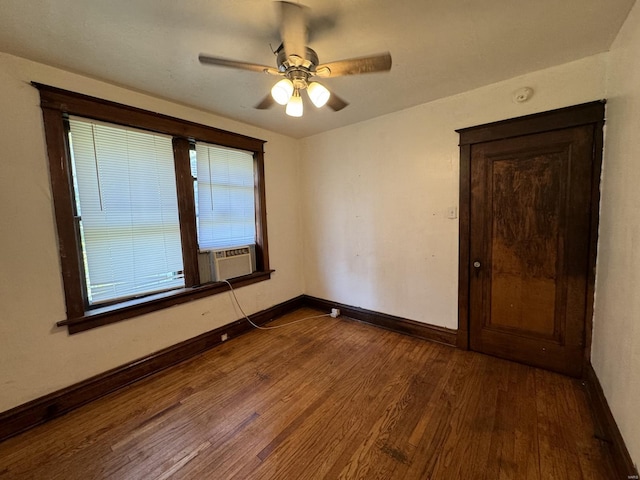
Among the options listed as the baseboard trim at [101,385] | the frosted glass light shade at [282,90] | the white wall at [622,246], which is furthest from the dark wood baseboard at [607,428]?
the baseboard trim at [101,385]

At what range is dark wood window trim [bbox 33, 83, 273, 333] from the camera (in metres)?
1.92

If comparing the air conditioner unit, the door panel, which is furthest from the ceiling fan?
the air conditioner unit

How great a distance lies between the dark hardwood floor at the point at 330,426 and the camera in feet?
4.82

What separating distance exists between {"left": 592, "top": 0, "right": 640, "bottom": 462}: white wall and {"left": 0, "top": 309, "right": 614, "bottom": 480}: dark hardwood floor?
1.21 feet

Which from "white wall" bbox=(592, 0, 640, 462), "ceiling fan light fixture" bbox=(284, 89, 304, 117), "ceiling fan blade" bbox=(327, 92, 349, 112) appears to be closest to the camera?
"white wall" bbox=(592, 0, 640, 462)

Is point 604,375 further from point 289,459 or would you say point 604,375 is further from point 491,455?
point 289,459

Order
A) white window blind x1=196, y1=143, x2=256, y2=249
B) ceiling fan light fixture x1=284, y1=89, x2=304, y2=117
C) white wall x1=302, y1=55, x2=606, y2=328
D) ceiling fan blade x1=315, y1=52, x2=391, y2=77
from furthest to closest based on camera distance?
1. white window blind x1=196, y1=143, x2=256, y2=249
2. white wall x1=302, y1=55, x2=606, y2=328
3. ceiling fan light fixture x1=284, y1=89, x2=304, y2=117
4. ceiling fan blade x1=315, y1=52, x2=391, y2=77

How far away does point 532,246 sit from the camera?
2252mm

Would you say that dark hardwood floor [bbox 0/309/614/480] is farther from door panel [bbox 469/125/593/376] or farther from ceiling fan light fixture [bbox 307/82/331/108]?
ceiling fan light fixture [bbox 307/82/331/108]

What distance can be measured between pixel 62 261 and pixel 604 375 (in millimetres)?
3866

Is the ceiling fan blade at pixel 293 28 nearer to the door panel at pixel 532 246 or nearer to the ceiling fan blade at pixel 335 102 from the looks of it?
the ceiling fan blade at pixel 335 102

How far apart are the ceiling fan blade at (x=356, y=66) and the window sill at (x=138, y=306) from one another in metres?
2.30

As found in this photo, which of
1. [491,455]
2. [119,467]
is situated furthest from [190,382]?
[491,455]

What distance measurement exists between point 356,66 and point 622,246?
1.85 metres
